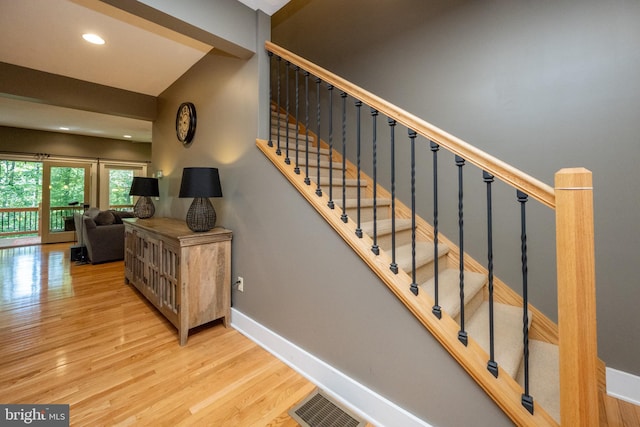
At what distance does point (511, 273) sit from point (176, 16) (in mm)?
2898

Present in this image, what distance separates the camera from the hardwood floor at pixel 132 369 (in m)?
1.50

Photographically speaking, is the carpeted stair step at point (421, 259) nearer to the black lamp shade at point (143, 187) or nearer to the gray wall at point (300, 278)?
the gray wall at point (300, 278)

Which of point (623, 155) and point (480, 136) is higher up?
point (480, 136)

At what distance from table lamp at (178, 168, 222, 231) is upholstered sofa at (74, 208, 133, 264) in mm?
3270

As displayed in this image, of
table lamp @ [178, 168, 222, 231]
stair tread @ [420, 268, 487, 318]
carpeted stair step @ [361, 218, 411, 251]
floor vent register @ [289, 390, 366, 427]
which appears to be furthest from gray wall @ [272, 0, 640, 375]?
table lamp @ [178, 168, 222, 231]

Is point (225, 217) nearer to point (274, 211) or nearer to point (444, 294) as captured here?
point (274, 211)

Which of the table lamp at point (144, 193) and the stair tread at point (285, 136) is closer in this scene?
the stair tread at point (285, 136)

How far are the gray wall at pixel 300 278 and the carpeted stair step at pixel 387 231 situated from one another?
0.30m

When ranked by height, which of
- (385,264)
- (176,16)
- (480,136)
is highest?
(176,16)

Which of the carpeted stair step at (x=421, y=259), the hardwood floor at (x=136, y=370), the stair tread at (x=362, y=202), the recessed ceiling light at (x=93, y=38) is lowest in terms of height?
the hardwood floor at (x=136, y=370)

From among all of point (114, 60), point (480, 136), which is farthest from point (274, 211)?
point (114, 60)

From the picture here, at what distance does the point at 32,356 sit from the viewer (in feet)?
6.38

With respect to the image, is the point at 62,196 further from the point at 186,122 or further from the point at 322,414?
the point at 322,414

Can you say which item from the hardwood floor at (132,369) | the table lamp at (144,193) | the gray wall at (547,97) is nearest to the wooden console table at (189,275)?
the hardwood floor at (132,369)
